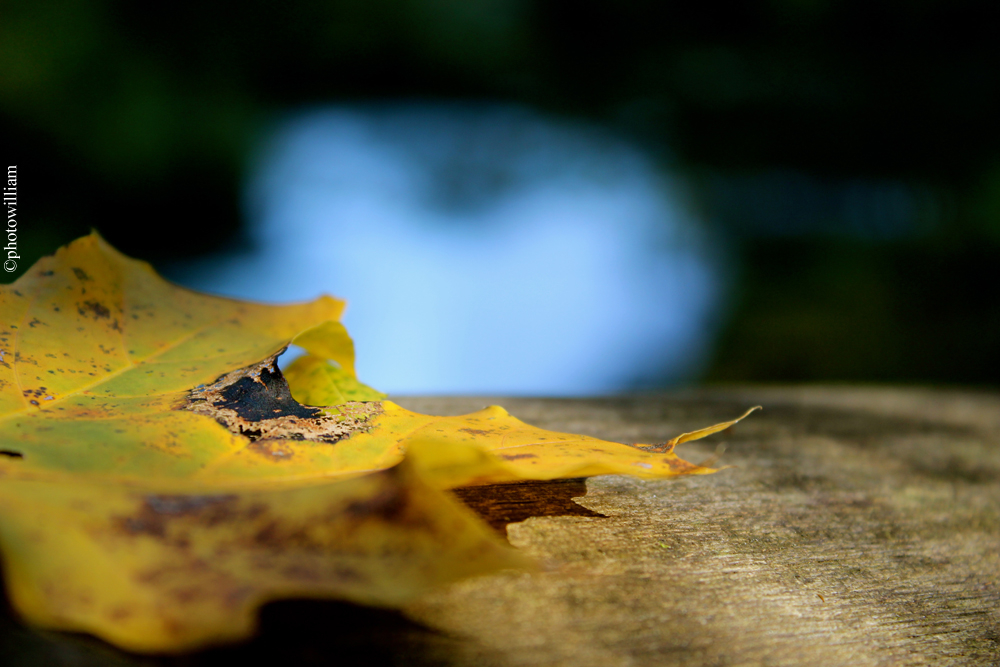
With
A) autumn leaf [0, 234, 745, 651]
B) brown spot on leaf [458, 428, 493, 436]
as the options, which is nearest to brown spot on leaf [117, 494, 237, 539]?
autumn leaf [0, 234, 745, 651]

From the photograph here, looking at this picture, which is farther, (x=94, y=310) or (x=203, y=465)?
(x=94, y=310)

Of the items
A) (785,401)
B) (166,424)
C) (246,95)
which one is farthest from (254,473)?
(246,95)

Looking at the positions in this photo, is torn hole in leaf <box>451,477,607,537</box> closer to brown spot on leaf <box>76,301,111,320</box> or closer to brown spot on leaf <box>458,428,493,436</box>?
brown spot on leaf <box>458,428,493,436</box>

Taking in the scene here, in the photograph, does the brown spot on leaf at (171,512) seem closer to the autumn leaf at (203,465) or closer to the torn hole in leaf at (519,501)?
the autumn leaf at (203,465)

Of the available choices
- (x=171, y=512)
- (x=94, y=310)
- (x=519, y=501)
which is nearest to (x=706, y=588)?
(x=519, y=501)

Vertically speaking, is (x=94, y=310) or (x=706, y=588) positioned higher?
(x=94, y=310)

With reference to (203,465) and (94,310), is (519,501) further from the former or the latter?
(94,310)
